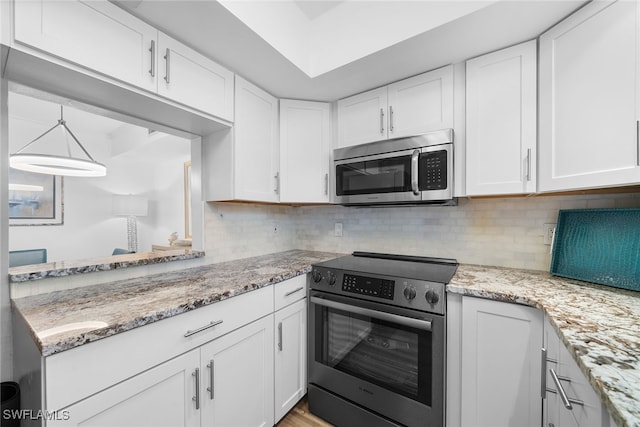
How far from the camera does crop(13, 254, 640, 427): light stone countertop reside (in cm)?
61

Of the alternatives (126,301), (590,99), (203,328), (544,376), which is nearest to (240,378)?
(203,328)

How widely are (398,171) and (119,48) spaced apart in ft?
5.24

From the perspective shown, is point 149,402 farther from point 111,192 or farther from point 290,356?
point 111,192

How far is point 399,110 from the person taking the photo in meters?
1.83

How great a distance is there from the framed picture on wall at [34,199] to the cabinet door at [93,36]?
378 cm

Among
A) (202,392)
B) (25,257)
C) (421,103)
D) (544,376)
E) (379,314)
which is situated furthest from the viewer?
(25,257)

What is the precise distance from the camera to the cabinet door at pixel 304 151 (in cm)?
212

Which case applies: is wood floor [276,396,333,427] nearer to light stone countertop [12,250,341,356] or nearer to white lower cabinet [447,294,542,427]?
white lower cabinet [447,294,542,427]

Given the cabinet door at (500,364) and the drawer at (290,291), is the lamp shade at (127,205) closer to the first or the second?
the drawer at (290,291)

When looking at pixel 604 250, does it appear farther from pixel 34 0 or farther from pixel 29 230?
pixel 29 230

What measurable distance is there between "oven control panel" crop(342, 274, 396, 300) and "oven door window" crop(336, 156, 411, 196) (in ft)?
2.12

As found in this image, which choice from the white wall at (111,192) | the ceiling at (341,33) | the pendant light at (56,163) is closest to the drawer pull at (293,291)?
the ceiling at (341,33)

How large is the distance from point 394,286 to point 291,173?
1.18 m

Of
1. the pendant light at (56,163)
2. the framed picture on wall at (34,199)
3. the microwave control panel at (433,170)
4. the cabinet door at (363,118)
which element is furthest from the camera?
the framed picture on wall at (34,199)
